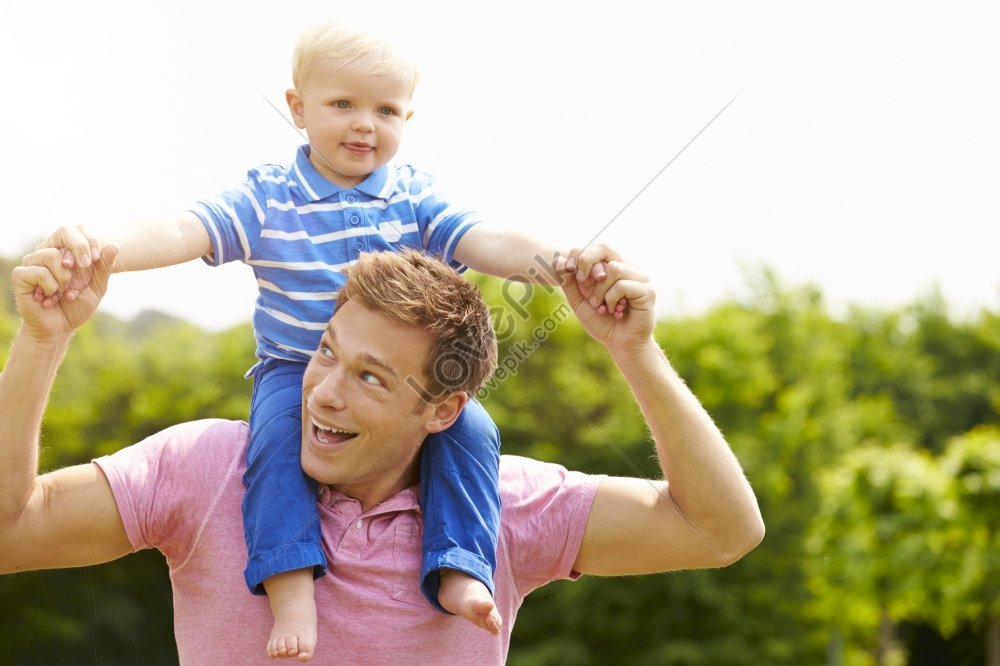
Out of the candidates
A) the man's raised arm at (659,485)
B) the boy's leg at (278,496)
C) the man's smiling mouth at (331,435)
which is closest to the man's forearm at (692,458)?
the man's raised arm at (659,485)

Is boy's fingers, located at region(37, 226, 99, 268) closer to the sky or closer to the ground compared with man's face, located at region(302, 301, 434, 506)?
closer to the sky

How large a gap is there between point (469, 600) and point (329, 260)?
27.0 inches

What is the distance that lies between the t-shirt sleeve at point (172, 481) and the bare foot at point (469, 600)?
0.46 meters

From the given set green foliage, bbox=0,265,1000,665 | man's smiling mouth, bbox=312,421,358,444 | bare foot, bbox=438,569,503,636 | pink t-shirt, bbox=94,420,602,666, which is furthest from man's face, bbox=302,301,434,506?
green foliage, bbox=0,265,1000,665

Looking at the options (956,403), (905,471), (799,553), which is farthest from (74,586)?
(956,403)

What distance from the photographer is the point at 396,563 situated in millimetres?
2248

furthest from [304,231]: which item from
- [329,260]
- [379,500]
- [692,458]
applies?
[692,458]

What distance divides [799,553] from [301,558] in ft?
36.7

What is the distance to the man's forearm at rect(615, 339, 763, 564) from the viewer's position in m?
2.25

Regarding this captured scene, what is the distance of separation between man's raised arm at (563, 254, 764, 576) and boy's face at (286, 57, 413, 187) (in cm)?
46

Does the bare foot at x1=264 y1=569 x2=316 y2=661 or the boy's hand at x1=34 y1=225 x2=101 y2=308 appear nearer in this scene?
the boy's hand at x1=34 y1=225 x2=101 y2=308

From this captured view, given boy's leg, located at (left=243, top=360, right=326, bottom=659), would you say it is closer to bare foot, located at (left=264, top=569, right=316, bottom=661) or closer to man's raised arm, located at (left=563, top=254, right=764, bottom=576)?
bare foot, located at (left=264, top=569, right=316, bottom=661)

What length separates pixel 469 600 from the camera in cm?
210

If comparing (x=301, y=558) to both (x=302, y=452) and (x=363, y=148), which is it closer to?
(x=302, y=452)
